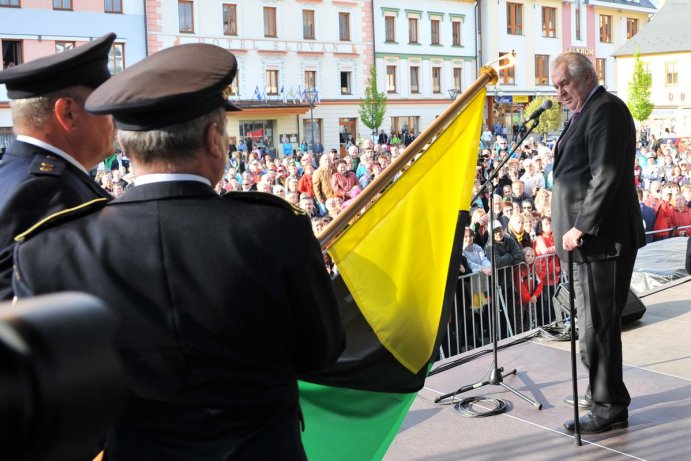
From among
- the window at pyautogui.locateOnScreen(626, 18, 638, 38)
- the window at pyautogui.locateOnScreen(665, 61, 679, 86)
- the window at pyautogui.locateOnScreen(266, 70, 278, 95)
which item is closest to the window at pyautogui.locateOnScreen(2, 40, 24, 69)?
the window at pyautogui.locateOnScreen(266, 70, 278, 95)

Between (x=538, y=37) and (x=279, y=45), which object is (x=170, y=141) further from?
(x=538, y=37)

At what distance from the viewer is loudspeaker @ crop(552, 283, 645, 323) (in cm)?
683

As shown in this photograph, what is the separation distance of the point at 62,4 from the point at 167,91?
123 feet

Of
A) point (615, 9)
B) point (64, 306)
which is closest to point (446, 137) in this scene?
point (64, 306)

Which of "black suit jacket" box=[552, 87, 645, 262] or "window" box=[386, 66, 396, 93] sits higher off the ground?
"window" box=[386, 66, 396, 93]

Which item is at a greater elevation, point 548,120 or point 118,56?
point 118,56

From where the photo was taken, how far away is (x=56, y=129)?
2.61 m

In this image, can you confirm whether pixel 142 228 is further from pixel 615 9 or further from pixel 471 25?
pixel 615 9

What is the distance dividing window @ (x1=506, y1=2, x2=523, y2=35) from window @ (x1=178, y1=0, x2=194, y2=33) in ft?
72.0

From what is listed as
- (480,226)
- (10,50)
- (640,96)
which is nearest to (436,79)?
(640,96)

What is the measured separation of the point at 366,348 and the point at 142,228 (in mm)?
1785

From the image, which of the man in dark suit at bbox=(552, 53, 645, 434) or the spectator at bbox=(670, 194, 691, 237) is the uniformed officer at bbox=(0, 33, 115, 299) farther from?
the spectator at bbox=(670, 194, 691, 237)

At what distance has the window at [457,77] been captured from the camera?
5116 cm

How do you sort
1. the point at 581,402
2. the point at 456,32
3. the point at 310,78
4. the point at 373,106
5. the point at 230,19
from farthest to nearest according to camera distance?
the point at 456,32 < the point at 310,78 < the point at 373,106 < the point at 230,19 < the point at 581,402
